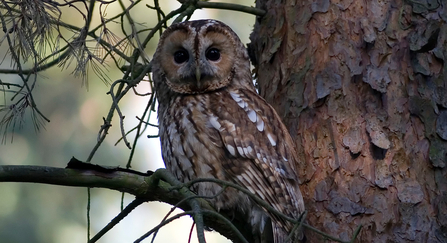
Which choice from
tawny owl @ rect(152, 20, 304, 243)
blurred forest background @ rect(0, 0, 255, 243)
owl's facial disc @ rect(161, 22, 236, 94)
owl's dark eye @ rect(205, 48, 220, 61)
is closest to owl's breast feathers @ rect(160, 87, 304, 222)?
tawny owl @ rect(152, 20, 304, 243)

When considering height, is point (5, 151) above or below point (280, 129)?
above

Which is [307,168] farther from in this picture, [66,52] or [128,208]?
[66,52]

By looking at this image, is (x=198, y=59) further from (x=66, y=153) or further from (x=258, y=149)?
(x=66, y=153)

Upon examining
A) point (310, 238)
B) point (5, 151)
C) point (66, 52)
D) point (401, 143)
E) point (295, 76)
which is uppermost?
point (5, 151)

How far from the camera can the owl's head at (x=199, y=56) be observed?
9.90 ft

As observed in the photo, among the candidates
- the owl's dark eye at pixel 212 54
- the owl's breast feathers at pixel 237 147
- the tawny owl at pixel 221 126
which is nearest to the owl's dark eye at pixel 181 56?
the tawny owl at pixel 221 126

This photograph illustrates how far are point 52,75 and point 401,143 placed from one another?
4.45m

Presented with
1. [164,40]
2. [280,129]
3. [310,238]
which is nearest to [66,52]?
[164,40]

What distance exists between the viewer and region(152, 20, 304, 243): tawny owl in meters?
2.67

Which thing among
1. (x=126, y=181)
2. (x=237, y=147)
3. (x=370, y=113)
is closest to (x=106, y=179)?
(x=126, y=181)

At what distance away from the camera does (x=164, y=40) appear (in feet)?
10.4

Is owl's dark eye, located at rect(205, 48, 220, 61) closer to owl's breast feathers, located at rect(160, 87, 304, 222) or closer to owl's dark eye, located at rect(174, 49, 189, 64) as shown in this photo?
owl's dark eye, located at rect(174, 49, 189, 64)

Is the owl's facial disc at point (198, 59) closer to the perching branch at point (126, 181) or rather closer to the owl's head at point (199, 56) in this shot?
the owl's head at point (199, 56)

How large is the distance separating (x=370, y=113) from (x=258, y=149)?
0.57 metres
